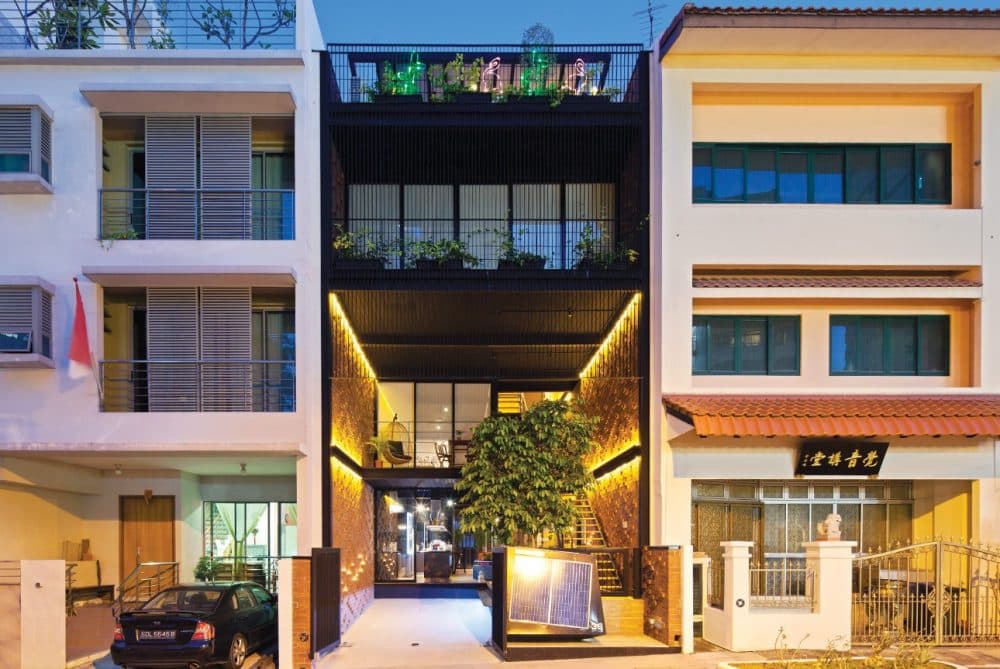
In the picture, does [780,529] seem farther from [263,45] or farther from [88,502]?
[88,502]

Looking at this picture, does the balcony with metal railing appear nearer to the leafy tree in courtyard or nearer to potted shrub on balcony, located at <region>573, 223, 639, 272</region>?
potted shrub on balcony, located at <region>573, 223, 639, 272</region>

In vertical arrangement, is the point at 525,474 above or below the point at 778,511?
above

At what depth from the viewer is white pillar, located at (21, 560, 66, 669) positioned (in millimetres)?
12164

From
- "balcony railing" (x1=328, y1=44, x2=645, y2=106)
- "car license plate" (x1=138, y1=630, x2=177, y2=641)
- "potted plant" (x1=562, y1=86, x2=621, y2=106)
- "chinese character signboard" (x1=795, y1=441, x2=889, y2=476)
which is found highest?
"balcony railing" (x1=328, y1=44, x2=645, y2=106)

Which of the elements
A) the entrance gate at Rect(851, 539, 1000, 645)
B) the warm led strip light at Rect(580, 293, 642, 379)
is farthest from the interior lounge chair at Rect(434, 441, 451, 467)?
the entrance gate at Rect(851, 539, 1000, 645)

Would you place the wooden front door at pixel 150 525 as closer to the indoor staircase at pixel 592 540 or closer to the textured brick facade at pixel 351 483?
the textured brick facade at pixel 351 483

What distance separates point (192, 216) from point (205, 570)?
306 inches

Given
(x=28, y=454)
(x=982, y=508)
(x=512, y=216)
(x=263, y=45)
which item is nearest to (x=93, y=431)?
(x=28, y=454)

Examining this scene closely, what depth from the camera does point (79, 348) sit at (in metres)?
13.6

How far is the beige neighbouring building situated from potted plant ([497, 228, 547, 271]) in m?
1.98

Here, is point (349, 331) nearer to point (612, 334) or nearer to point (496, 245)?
point (496, 245)

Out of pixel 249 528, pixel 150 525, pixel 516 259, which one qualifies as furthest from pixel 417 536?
pixel 516 259

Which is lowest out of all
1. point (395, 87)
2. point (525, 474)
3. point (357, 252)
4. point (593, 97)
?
point (525, 474)

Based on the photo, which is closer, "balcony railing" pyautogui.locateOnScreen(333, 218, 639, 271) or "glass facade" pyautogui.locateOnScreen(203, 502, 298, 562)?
"balcony railing" pyautogui.locateOnScreen(333, 218, 639, 271)
